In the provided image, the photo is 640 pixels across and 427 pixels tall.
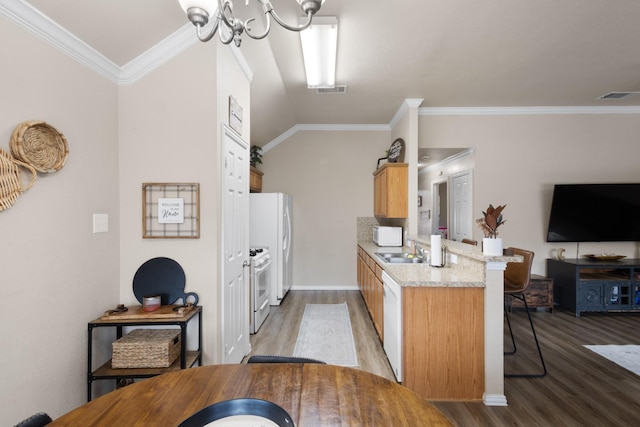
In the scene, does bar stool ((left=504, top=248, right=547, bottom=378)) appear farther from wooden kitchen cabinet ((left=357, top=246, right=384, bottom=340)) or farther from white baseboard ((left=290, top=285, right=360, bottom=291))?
white baseboard ((left=290, top=285, right=360, bottom=291))

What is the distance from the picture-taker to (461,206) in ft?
17.7

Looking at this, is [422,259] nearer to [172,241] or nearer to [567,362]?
[567,362]

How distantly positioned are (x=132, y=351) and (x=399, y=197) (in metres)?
3.45

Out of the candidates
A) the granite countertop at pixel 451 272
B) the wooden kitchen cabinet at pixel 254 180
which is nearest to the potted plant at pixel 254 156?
the wooden kitchen cabinet at pixel 254 180

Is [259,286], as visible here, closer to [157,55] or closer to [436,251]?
[436,251]

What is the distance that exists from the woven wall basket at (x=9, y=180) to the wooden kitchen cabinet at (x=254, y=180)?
3037 millimetres

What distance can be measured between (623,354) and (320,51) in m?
4.10

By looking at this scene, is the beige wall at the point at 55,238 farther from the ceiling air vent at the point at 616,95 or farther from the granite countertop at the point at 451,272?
the ceiling air vent at the point at 616,95

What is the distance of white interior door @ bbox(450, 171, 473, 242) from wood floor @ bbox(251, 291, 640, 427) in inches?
59.8

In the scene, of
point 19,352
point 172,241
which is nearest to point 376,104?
point 172,241

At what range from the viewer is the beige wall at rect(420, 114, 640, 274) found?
4441 mm

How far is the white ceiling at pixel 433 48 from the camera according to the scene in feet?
6.43

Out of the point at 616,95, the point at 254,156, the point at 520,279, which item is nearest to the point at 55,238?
the point at 254,156

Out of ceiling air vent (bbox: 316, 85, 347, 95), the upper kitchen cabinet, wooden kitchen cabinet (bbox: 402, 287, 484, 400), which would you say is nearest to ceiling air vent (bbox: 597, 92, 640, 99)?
the upper kitchen cabinet
